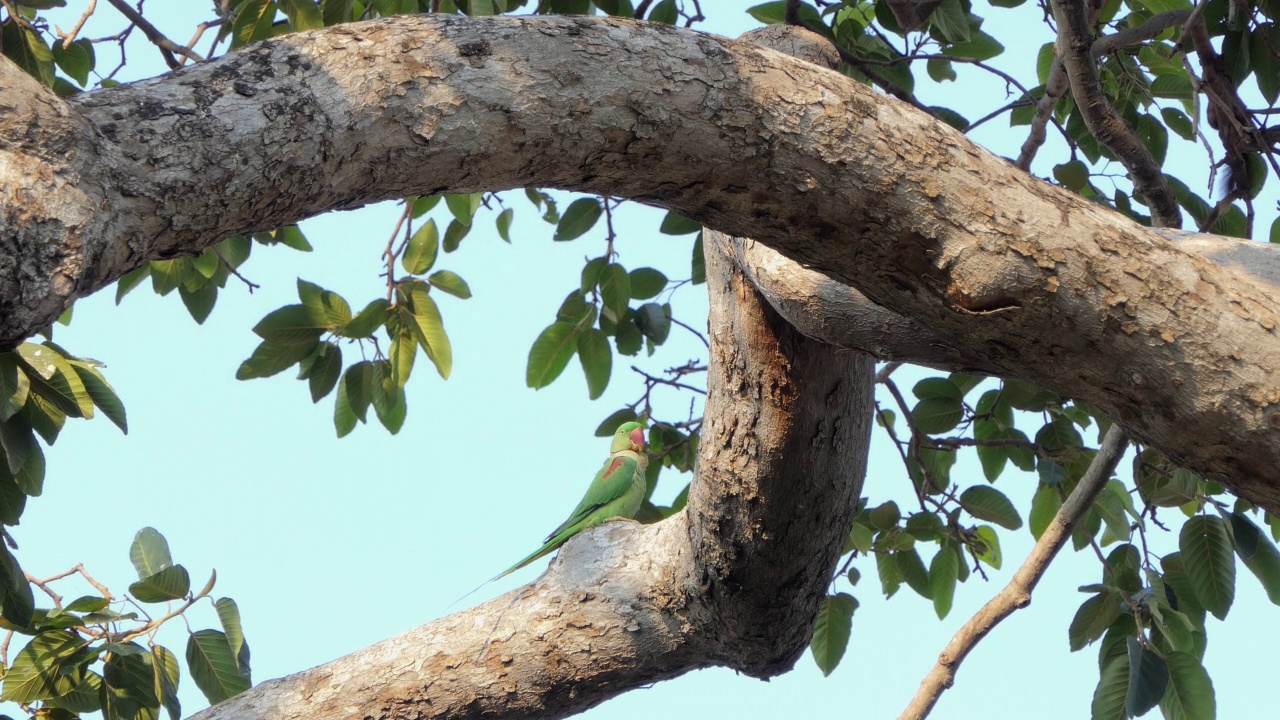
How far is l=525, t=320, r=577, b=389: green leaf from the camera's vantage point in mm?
3449

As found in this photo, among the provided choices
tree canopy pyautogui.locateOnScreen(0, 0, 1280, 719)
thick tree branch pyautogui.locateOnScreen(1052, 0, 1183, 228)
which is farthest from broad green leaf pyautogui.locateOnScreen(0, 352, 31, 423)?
thick tree branch pyautogui.locateOnScreen(1052, 0, 1183, 228)

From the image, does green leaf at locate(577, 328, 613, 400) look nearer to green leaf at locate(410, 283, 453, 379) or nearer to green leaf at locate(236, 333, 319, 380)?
green leaf at locate(410, 283, 453, 379)

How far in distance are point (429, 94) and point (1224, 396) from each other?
126 centimetres

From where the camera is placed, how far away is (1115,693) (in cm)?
246

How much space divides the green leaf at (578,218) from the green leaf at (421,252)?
17.6 inches

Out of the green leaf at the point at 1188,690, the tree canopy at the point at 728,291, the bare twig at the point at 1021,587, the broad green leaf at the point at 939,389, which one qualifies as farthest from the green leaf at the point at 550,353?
the green leaf at the point at 1188,690

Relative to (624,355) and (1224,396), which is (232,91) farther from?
(624,355)

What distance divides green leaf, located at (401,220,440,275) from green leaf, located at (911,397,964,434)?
163 centimetres

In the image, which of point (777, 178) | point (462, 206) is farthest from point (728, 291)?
point (462, 206)

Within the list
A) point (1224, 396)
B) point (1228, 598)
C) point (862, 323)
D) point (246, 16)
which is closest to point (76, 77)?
point (246, 16)

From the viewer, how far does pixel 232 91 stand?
128 centimetres

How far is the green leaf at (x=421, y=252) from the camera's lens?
130 inches

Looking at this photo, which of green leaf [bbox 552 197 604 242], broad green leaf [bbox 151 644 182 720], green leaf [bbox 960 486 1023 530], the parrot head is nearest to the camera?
broad green leaf [bbox 151 644 182 720]

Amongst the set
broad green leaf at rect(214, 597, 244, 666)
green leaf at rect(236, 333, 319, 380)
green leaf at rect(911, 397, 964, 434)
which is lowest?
broad green leaf at rect(214, 597, 244, 666)
